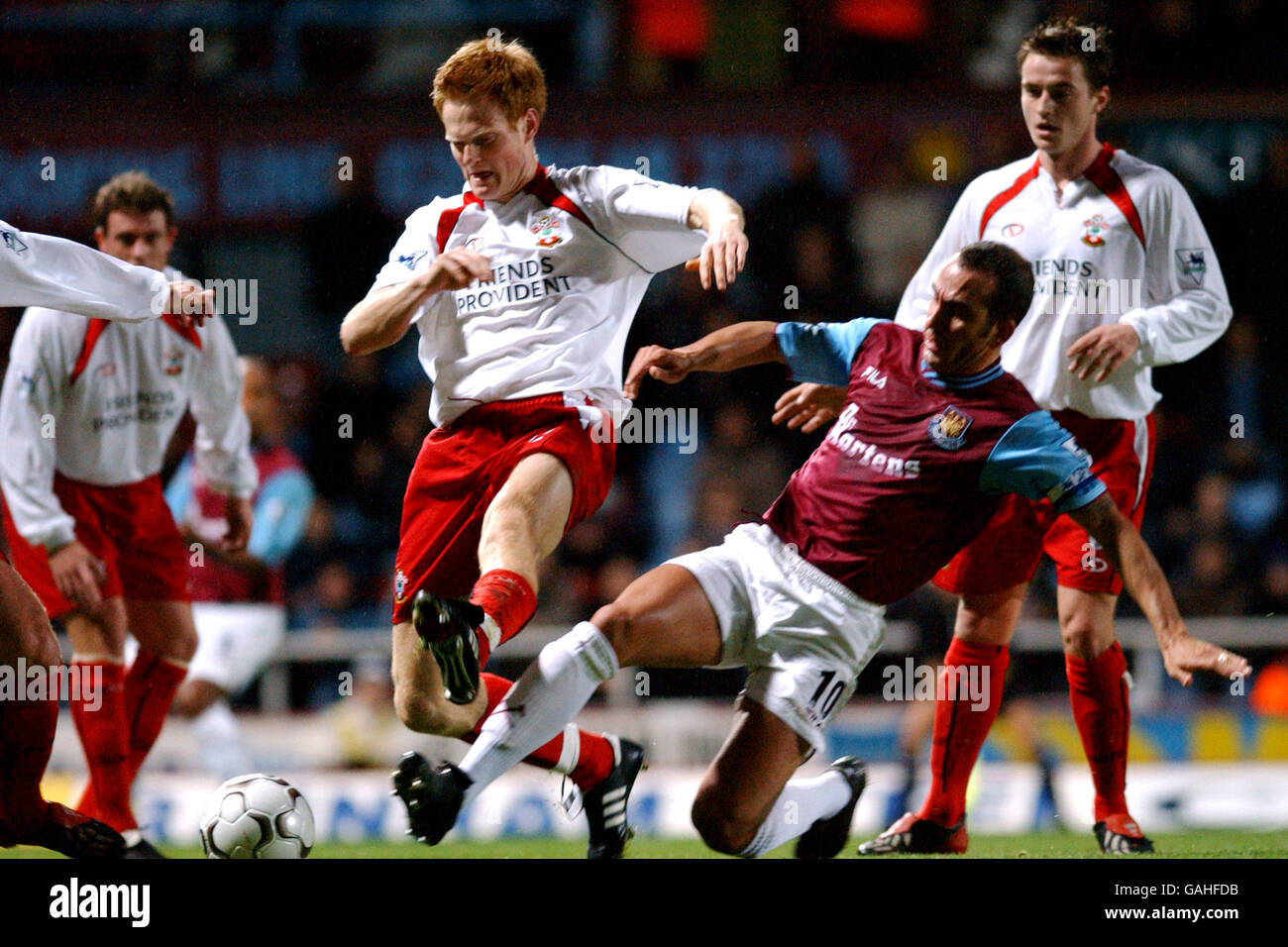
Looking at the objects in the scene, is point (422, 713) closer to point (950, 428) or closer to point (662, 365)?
point (662, 365)

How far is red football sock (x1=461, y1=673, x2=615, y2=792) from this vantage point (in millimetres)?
4621

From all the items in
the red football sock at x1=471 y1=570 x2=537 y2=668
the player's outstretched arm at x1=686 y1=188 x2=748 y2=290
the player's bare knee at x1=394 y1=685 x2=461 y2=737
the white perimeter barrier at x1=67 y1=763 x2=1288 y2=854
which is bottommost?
the white perimeter barrier at x1=67 y1=763 x2=1288 y2=854

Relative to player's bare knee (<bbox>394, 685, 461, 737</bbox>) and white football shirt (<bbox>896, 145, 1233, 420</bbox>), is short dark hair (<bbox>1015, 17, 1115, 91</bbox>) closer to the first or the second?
white football shirt (<bbox>896, 145, 1233, 420</bbox>)

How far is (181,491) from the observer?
303 inches

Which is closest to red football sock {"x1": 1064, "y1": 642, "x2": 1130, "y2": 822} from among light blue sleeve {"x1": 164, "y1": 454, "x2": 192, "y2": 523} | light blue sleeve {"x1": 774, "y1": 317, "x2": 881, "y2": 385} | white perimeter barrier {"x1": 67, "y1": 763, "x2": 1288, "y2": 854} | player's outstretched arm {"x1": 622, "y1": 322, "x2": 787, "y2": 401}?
light blue sleeve {"x1": 774, "y1": 317, "x2": 881, "y2": 385}

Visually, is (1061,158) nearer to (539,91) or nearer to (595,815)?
(539,91)

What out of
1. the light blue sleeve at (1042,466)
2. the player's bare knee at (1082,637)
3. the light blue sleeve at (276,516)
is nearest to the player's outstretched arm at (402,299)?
the light blue sleeve at (1042,466)

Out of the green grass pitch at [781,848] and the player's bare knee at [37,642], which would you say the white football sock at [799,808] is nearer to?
the green grass pitch at [781,848]

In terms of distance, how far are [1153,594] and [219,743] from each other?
16.5 feet

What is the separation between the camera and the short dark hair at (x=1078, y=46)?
4949mm

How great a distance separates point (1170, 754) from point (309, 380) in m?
5.35

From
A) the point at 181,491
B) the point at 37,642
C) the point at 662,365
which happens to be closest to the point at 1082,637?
the point at 662,365

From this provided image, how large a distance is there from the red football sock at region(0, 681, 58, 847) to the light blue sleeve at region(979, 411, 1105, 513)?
2634 mm

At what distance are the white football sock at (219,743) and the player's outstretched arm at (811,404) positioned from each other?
3961 mm
